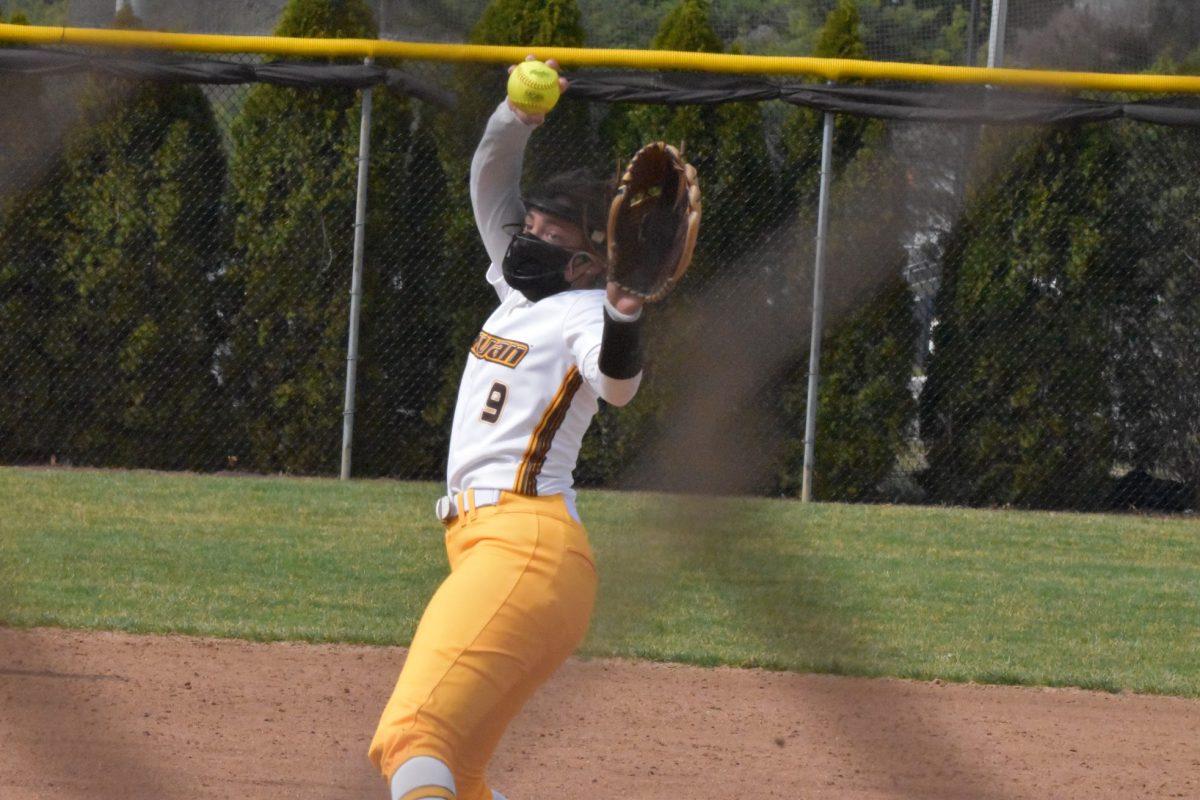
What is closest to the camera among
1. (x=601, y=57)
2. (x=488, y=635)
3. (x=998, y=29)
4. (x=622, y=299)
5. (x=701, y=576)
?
(x=622, y=299)

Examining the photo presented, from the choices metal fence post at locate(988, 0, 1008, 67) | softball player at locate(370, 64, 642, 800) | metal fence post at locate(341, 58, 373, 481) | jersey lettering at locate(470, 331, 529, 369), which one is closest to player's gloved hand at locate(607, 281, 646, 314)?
softball player at locate(370, 64, 642, 800)

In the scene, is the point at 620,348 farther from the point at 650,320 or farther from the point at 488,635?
the point at 650,320

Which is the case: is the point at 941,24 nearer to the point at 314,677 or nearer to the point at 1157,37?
the point at 1157,37

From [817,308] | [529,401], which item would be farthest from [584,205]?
[817,308]

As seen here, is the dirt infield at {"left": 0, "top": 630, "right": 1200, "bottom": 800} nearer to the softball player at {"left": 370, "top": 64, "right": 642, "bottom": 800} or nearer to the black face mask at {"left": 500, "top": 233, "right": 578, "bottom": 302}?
the softball player at {"left": 370, "top": 64, "right": 642, "bottom": 800}

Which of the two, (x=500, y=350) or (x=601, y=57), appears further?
(x=601, y=57)

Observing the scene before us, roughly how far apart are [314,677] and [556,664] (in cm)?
211

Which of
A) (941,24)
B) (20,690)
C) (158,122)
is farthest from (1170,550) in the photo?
(158,122)

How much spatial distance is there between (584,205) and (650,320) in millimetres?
4698

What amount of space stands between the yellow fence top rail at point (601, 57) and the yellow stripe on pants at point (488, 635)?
13.5ft

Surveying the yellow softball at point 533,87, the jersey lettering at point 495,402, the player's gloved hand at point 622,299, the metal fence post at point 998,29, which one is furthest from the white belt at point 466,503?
the metal fence post at point 998,29

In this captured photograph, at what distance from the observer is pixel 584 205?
2.49 m

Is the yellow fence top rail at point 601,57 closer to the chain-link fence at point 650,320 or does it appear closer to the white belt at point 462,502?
the chain-link fence at point 650,320

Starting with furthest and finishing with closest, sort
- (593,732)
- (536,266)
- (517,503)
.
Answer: (593,732), (536,266), (517,503)
